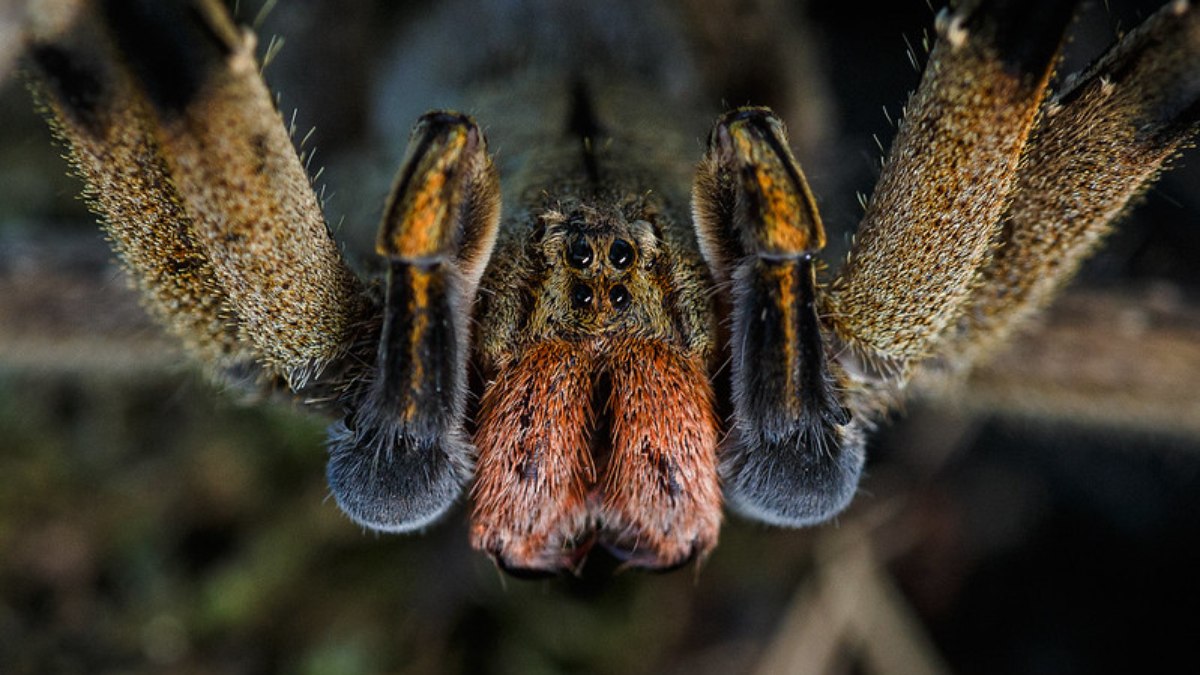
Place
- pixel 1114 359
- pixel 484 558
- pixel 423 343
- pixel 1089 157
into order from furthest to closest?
1. pixel 484 558
2. pixel 1114 359
3. pixel 1089 157
4. pixel 423 343

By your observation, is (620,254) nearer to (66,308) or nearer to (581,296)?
(581,296)

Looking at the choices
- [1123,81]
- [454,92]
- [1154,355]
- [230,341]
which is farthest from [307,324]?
[1154,355]

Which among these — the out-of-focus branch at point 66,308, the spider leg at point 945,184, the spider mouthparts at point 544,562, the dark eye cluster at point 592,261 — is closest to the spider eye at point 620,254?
the dark eye cluster at point 592,261

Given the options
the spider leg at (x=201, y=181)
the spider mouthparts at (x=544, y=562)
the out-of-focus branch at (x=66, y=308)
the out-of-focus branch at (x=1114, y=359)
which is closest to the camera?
the spider leg at (x=201, y=181)

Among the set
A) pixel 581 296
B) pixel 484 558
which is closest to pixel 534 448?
pixel 581 296

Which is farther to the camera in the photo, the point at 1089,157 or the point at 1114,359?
the point at 1114,359

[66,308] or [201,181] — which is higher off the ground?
[201,181]

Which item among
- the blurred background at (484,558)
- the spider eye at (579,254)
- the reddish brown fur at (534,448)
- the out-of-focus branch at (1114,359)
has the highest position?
the spider eye at (579,254)

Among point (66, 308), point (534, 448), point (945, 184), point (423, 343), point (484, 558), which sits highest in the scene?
point (945, 184)

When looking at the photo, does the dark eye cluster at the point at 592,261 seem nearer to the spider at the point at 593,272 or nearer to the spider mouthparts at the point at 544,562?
the spider at the point at 593,272
